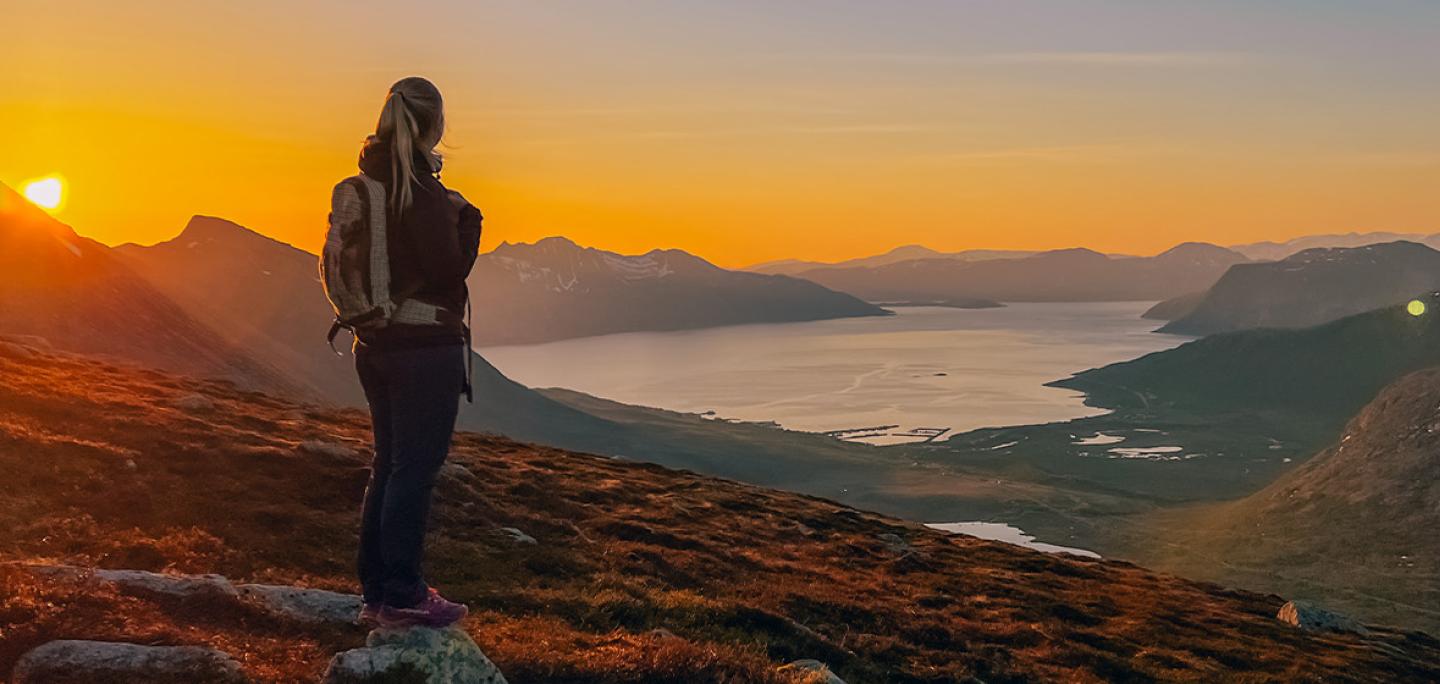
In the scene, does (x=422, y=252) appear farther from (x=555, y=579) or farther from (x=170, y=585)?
(x=555, y=579)

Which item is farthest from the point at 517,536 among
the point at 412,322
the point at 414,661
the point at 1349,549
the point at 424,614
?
the point at 1349,549

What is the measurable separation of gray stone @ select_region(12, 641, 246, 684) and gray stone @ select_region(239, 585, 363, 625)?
1764mm

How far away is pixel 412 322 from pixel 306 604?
4887 mm

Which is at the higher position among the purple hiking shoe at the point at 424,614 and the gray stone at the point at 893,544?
the purple hiking shoe at the point at 424,614

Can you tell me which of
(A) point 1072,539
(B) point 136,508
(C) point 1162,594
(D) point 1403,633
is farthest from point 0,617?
(A) point 1072,539

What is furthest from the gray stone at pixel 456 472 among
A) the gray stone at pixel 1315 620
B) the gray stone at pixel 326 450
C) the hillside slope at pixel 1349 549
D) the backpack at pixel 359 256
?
the hillside slope at pixel 1349 549

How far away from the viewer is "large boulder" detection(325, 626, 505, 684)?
8.15 m

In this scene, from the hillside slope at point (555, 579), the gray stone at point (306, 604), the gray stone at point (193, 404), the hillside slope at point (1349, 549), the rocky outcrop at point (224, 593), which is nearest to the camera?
the rocky outcrop at point (224, 593)

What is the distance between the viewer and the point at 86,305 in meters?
123

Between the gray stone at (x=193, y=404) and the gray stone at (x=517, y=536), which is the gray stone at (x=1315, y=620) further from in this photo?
the gray stone at (x=193, y=404)

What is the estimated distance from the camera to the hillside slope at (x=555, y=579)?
10328 mm

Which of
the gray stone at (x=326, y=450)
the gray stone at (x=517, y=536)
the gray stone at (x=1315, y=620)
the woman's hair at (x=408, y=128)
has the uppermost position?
the woman's hair at (x=408, y=128)

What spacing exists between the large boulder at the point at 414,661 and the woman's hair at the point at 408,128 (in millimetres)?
4308

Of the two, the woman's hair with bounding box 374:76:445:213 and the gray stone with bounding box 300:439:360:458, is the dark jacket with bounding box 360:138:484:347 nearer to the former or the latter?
the woman's hair with bounding box 374:76:445:213
